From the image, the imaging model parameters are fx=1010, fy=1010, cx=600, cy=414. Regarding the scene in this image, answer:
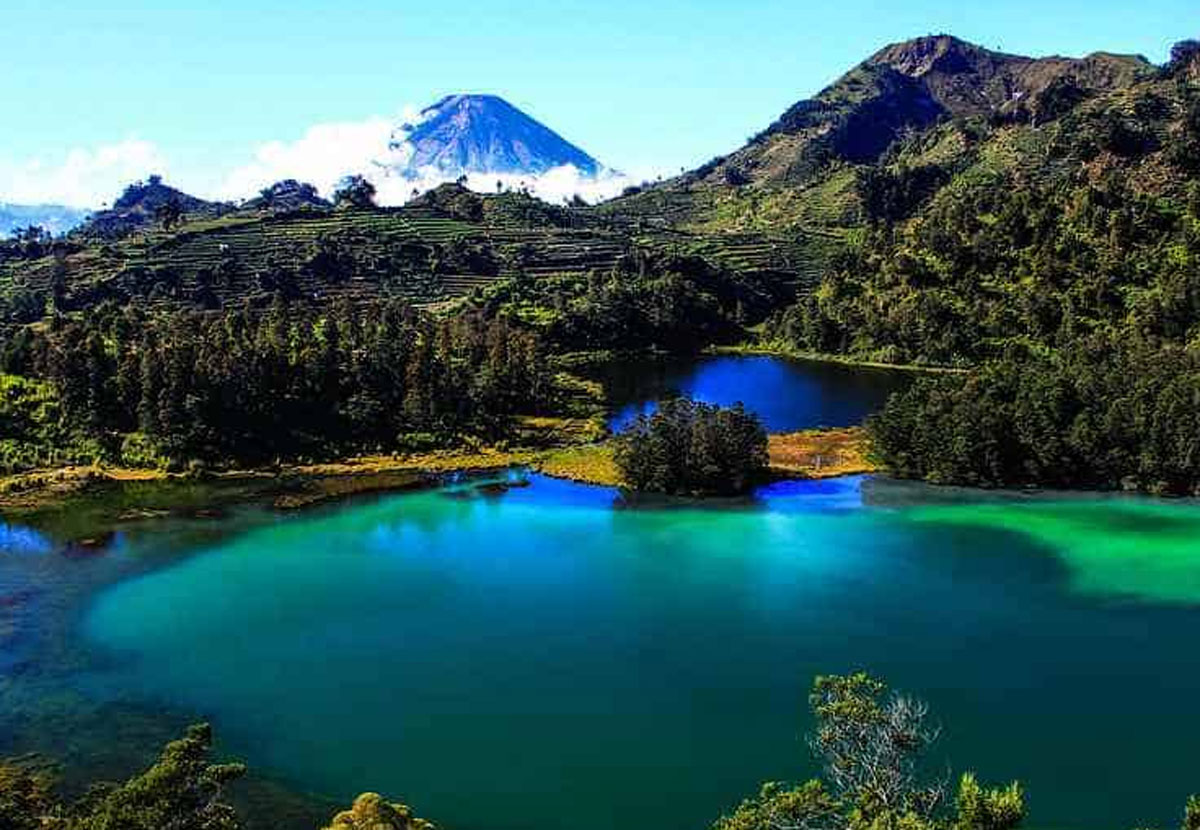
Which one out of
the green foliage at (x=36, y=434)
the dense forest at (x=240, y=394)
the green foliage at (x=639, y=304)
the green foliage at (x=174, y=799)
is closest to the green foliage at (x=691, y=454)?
the dense forest at (x=240, y=394)

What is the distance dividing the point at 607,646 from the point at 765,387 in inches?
3111

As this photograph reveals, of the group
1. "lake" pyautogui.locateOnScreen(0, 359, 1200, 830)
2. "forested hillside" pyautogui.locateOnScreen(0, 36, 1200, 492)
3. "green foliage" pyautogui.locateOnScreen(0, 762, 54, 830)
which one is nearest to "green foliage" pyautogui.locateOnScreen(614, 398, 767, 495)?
"lake" pyautogui.locateOnScreen(0, 359, 1200, 830)

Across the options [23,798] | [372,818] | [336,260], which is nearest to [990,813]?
[372,818]

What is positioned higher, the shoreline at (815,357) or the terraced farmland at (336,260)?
the terraced farmland at (336,260)

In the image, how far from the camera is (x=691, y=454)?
7488 centimetres

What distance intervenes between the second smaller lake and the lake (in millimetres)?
32189

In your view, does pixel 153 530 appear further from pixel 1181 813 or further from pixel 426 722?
pixel 1181 813

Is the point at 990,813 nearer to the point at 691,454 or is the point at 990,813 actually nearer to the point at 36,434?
the point at 691,454

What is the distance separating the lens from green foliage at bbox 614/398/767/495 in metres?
74.8

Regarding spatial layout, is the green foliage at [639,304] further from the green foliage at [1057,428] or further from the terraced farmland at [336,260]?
the green foliage at [1057,428]

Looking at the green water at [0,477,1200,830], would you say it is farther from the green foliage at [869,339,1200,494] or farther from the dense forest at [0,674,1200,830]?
the dense forest at [0,674,1200,830]

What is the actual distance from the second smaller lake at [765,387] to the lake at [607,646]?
32.2 metres

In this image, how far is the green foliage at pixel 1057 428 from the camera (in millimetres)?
71625

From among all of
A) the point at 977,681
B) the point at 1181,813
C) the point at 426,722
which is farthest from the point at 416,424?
the point at 1181,813
